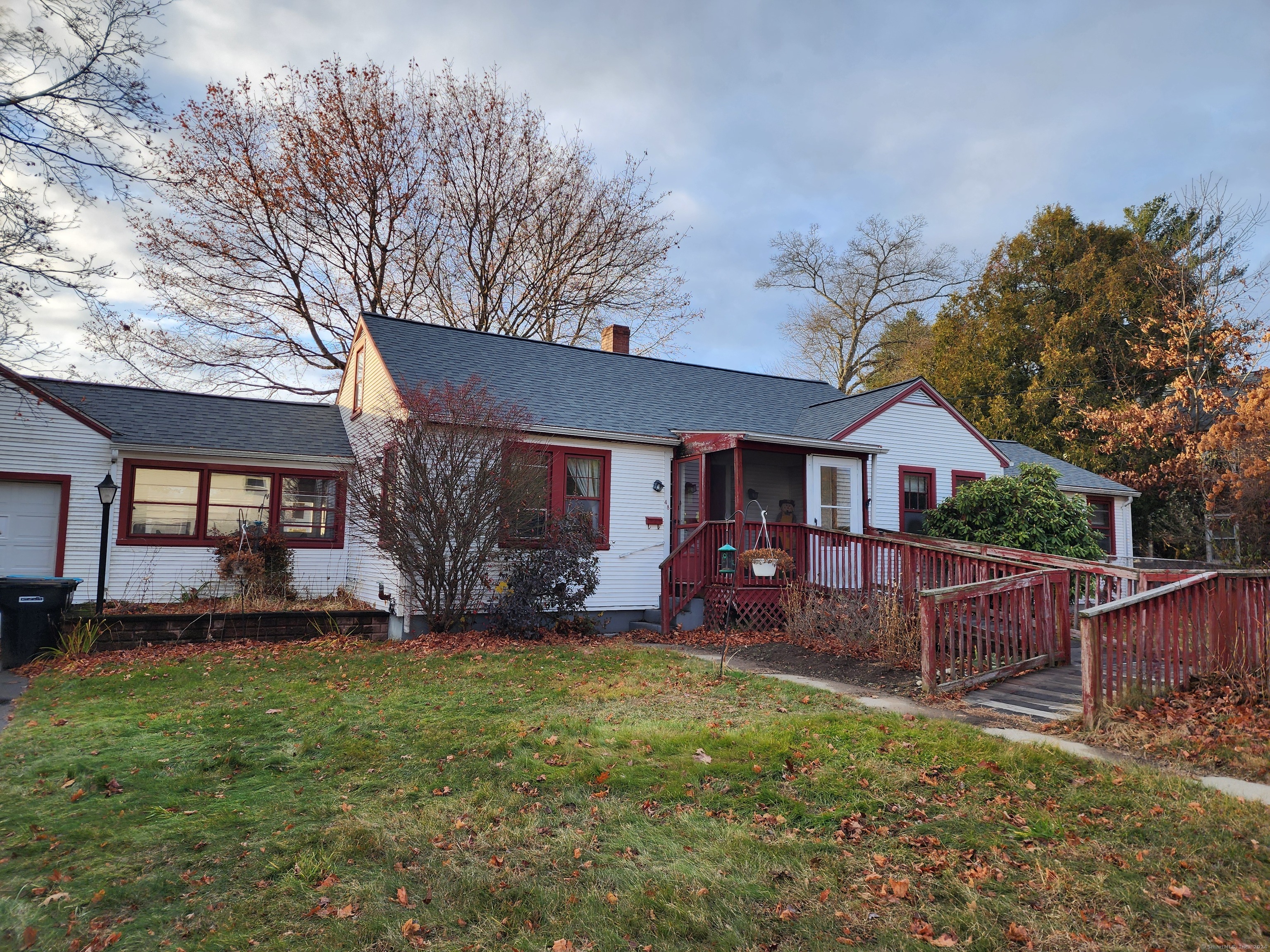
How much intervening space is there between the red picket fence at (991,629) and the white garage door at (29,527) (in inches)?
560

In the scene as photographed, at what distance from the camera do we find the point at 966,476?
54.0 ft

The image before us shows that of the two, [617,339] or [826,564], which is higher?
[617,339]

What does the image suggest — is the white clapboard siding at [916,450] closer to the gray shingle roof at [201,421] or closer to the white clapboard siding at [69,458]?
the gray shingle roof at [201,421]

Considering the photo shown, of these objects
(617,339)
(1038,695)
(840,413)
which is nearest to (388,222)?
(617,339)

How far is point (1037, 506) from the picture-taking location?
14281mm

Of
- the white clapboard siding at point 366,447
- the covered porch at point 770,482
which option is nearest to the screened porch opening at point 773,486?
the covered porch at point 770,482

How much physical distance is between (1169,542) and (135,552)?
1088 inches

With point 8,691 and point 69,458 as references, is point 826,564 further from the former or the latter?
point 69,458

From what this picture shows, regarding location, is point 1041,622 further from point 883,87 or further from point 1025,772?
point 883,87

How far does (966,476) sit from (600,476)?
28.3 feet

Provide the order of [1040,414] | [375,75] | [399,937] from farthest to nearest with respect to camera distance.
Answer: [1040,414] → [375,75] → [399,937]

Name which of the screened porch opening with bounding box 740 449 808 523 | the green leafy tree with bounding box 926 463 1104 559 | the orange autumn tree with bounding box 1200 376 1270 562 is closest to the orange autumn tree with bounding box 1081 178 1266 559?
the orange autumn tree with bounding box 1200 376 1270 562

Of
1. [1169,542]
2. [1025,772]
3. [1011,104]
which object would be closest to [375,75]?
[1011,104]

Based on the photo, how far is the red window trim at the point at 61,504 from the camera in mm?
12727
